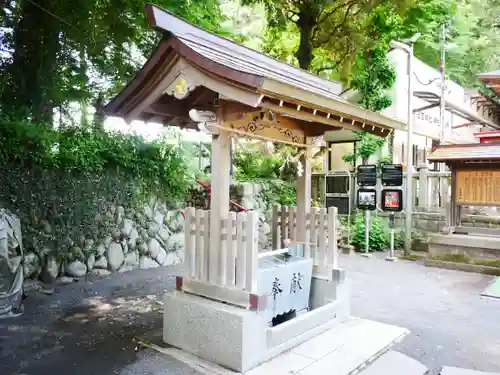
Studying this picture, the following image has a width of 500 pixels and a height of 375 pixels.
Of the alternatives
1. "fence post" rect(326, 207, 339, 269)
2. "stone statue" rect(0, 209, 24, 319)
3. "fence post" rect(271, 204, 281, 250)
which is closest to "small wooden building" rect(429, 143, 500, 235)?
"fence post" rect(326, 207, 339, 269)

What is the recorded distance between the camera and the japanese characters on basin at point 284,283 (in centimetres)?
490

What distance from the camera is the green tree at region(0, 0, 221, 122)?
8953mm

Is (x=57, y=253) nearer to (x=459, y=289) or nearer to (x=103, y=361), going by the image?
(x=103, y=361)

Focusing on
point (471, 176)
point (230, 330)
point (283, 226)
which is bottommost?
point (230, 330)

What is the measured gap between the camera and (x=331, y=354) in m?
4.78

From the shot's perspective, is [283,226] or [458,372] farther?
[283,226]

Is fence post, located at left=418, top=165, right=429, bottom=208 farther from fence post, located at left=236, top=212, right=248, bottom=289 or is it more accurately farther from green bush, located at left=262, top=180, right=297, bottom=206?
fence post, located at left=236, top=212, right=248, bottom=289

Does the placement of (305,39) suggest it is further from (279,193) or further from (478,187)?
(478,187)

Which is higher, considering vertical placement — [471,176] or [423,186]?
[471,176]

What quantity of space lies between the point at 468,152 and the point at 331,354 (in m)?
8.13

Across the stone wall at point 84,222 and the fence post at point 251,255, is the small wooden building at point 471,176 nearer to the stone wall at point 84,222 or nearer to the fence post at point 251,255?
the stone wall at point 84,222

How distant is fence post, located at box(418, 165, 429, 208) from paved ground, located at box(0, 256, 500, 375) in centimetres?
416

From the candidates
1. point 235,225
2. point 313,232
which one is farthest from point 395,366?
point 235,225

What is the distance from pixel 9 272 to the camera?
257 inches
